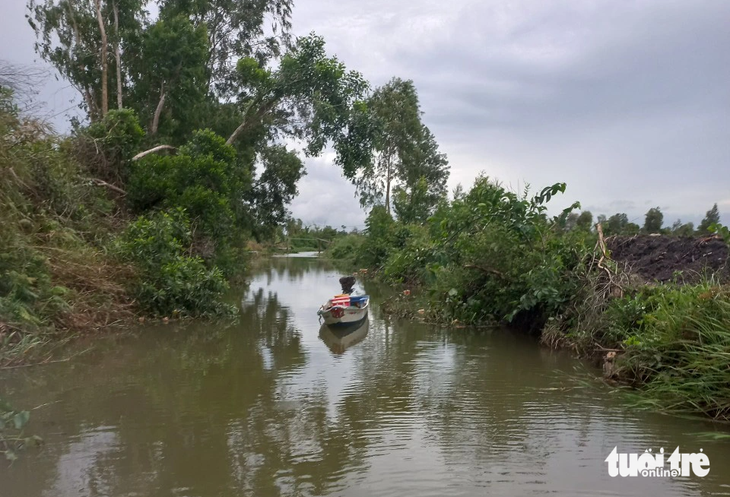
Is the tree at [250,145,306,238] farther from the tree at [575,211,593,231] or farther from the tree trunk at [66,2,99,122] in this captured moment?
the tree at [575,211,593,231]

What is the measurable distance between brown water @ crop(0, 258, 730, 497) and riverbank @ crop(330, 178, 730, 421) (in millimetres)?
465

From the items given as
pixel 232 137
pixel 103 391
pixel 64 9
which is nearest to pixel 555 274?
pixel 103 391

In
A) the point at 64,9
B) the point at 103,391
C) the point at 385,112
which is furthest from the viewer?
the point at 385,112

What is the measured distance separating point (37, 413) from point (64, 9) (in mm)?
17467

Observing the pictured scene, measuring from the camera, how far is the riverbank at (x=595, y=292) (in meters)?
6.79

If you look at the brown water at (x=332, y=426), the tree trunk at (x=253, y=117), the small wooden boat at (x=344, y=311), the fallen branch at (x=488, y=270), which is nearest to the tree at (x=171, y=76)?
the tree trunk at (x=253, y=117)

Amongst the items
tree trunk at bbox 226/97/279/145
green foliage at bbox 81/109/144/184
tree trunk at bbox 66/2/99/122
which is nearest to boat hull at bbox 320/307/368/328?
green foliage at bbox 81/109/144/184

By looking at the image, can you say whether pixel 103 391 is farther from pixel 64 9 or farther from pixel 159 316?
pixel 64 9

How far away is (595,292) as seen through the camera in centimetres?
1012

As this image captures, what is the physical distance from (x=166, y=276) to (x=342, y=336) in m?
4.11

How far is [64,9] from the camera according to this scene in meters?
19.9

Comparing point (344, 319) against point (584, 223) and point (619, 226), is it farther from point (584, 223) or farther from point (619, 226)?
point (619, 226)

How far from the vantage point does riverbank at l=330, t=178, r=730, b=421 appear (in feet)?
22.3

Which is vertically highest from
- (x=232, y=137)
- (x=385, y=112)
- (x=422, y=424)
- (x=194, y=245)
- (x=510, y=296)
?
(x=385, y=112)
